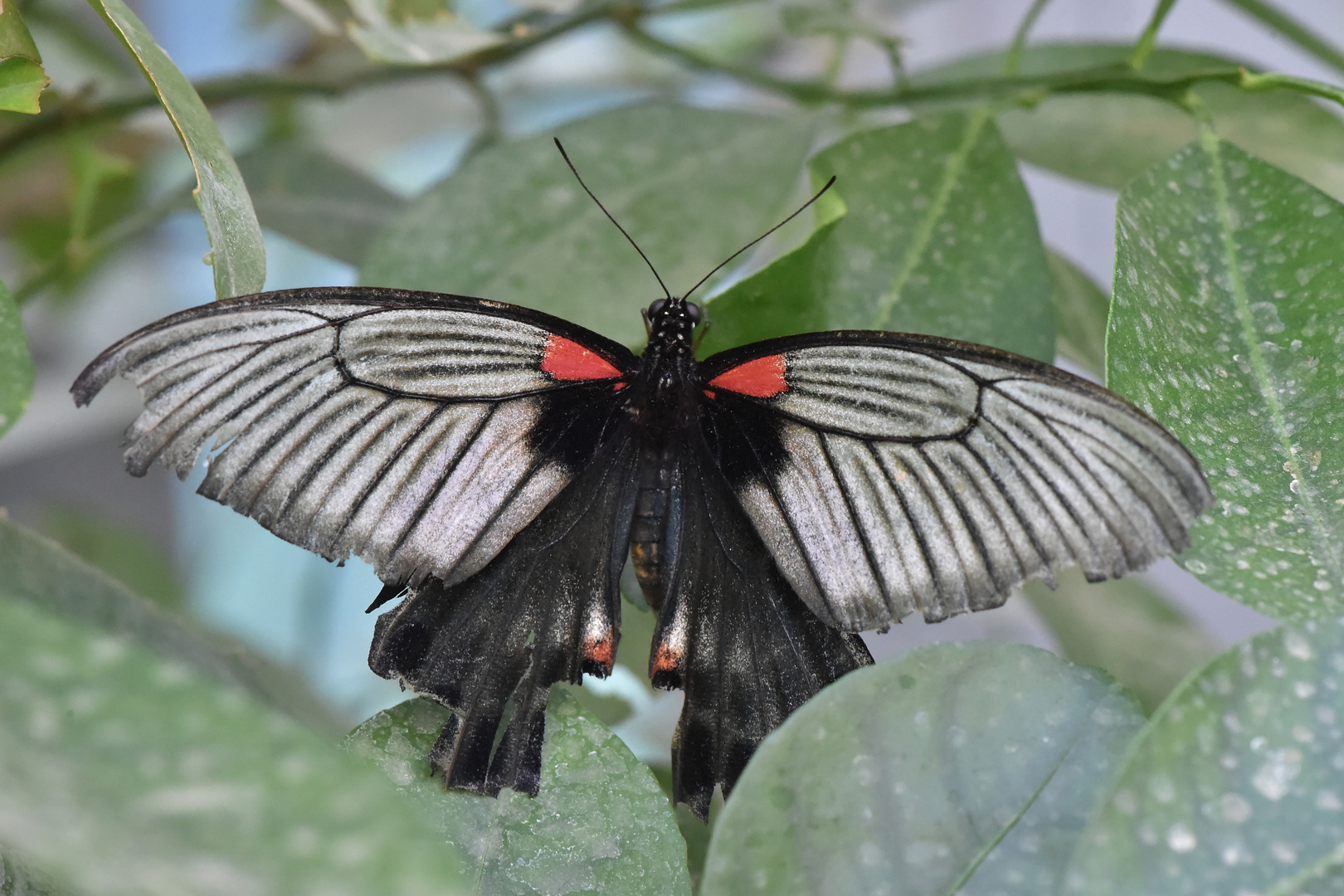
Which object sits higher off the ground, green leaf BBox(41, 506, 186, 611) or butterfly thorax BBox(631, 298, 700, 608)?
green leaf BBox(41, 506, 186, 611)

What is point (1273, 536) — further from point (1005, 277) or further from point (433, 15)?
point (433, 15)

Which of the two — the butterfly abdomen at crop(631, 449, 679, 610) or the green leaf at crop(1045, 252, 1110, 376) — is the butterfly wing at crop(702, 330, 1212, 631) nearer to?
the butterfly abdomen at crop(631, 449, 679, 610)

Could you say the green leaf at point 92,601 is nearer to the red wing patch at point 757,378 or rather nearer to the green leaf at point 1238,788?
the red wing patch at point 757,378

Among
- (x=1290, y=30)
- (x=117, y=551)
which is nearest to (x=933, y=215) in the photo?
(x=1290, y=30)

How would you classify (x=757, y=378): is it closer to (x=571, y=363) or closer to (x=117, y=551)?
(x=571, y=363)

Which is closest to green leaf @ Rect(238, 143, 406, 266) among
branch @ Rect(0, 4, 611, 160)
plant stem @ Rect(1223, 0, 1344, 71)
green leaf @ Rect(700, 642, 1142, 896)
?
branch @ Rect(0, 4, 611, 160)

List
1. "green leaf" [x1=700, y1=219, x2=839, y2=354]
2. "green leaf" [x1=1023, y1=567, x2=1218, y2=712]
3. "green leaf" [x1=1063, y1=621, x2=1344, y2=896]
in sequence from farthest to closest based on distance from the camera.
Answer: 1. "green leaf" [x1=1023, y1=567, x2=1218, y2=712]
2. "green leaf" [x1=700, y1=219, x2=839, y2=354]
3. "green leaf" [x1=1063, y1=621, x2=1344, y2=896]

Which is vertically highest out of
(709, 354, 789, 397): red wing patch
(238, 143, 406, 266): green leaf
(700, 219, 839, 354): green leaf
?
(238, 143, 406, 266): green leaf
